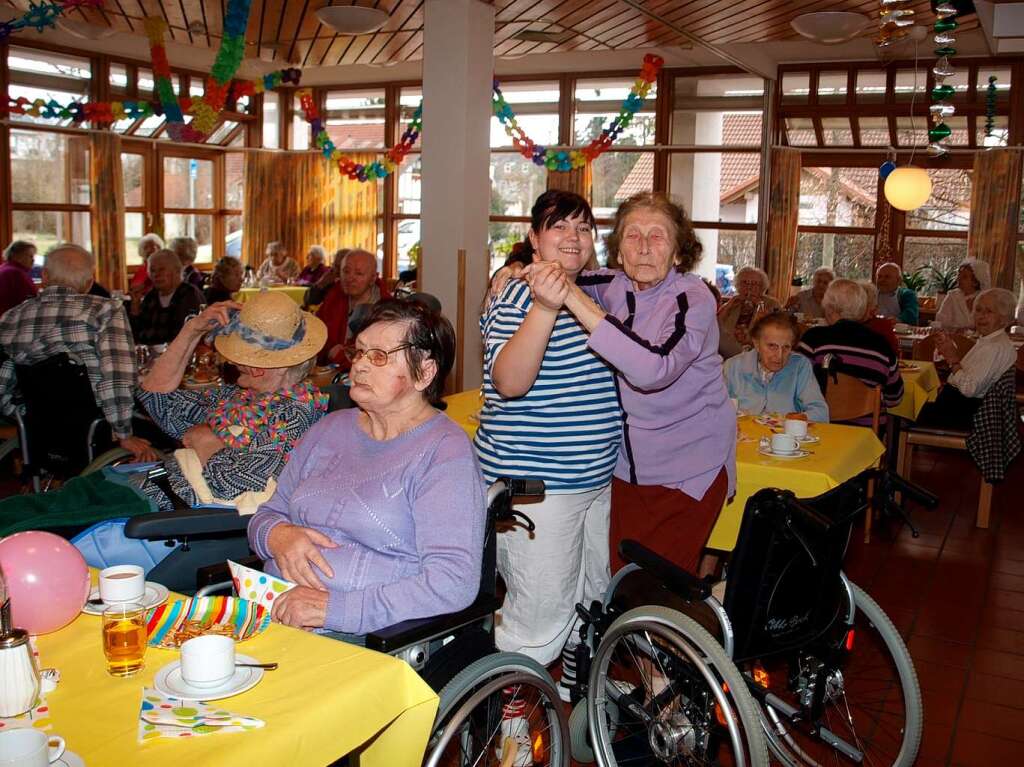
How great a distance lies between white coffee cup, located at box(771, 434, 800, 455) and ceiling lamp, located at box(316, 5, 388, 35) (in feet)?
14.3

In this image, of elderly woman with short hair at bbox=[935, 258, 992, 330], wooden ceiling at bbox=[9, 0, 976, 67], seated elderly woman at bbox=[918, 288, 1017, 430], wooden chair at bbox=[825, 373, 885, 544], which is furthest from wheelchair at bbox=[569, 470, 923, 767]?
elderly woman with short hair at bbox=[935, 258, 992, 330]

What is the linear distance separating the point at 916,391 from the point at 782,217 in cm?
576

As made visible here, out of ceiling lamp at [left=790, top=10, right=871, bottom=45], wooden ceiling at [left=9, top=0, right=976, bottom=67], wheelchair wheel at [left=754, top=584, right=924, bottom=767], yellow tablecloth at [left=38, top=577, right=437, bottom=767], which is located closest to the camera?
yellow tablecloth at [left=38, top=577, right=437, bottom=767]

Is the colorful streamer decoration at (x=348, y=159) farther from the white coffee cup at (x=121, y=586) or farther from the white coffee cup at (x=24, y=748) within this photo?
the white coffee cup at (x=24, y=748)

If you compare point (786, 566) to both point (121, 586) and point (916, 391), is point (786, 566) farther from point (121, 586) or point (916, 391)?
point (916, 391)

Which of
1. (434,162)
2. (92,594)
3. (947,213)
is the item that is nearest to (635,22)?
(434,162)

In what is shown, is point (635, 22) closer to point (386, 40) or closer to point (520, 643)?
point (386, 40)

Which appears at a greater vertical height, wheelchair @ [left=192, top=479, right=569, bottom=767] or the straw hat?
the straw hat

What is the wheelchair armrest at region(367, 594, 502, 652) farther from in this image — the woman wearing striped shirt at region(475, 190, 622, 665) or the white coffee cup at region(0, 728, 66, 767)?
the white coffee cup at region(0, 728, 66, 767)

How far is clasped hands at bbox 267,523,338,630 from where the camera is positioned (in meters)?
1.88

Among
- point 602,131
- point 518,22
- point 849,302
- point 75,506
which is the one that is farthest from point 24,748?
point 602,131

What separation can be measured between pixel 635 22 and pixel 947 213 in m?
4.21

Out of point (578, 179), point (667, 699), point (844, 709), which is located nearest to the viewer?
point (667, 699)

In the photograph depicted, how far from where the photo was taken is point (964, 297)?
29.3ft
